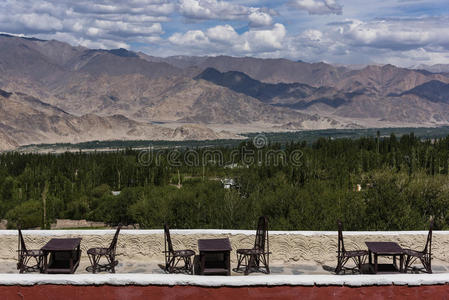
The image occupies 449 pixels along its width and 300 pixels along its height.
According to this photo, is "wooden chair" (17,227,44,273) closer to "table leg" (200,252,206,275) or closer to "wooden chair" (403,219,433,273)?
"table leg" (200,252,206,275)

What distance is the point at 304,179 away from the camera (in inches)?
2729

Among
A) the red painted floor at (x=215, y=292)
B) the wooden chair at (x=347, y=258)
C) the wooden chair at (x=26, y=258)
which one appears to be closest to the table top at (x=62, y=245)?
the wooden chair at (x=26, y=258)

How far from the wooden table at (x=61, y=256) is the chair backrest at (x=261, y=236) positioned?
4.59 m

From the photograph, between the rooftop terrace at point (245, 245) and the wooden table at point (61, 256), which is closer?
the wooden table at point (61, 256)

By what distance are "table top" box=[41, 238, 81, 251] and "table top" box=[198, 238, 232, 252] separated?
3.09m

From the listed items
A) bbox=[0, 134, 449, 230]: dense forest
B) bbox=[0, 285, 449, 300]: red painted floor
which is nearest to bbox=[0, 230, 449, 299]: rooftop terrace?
bbox=[0, 285, 449, 300]: red painted floor

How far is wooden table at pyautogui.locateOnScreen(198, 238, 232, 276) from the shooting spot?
11461 mm

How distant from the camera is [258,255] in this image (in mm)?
12570

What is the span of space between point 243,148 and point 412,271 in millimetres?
123197

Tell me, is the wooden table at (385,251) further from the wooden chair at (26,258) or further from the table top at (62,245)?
the wooden chair at (26,258)

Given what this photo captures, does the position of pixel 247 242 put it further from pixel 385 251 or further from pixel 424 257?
pixel 424 257

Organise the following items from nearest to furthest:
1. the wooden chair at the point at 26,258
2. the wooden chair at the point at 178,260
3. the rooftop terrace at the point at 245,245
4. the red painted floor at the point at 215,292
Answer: the red painted floor at the point at 215,292, the wooden chair at the point at 26,258, the wooden chair at the point at 178,260, the rooftop terrace at the point at 245,245

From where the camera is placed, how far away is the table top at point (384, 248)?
38.4 feet

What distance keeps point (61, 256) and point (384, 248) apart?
7.93 metres
